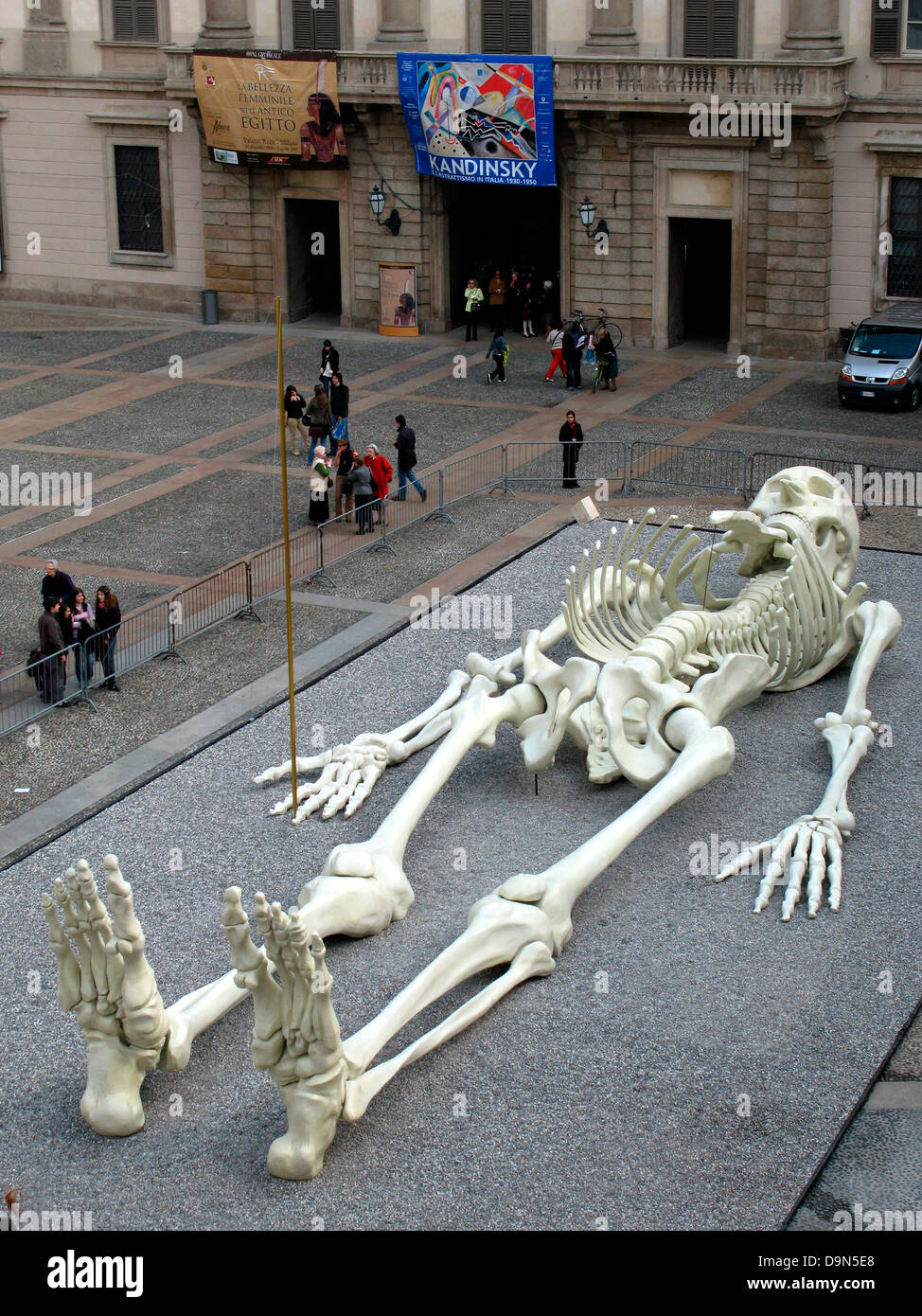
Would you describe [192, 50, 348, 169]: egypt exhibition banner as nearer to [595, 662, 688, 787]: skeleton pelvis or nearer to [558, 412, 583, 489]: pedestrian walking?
[558, 412, 583, 489]: pedestrian walking

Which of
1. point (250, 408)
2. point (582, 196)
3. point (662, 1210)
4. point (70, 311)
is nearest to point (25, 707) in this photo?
point (662, 1210)

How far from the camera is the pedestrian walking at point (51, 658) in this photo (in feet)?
62.1

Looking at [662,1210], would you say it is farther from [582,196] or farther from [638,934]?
[582,196]

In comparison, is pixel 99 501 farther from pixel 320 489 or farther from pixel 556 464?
pixel 556 464

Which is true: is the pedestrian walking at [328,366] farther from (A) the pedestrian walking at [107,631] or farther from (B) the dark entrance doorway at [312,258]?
(A) the pedestrian walking at [107,631]

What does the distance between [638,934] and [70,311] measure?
31.2m

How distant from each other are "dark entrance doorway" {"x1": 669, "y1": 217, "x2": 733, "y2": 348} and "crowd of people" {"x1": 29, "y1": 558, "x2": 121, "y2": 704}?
20.1m

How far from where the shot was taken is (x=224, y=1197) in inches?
432

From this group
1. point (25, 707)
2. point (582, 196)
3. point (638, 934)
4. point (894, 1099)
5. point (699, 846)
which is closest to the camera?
point (894, 1099)

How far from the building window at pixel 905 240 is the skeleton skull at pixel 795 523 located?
17.6 metres

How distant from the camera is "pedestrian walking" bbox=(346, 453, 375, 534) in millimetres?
24547

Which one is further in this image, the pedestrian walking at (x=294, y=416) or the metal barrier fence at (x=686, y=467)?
the pedestrian walking at (x=294, y=416)

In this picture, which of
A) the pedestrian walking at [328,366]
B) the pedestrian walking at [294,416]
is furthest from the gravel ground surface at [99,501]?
the pedestrian walking at [328,366]

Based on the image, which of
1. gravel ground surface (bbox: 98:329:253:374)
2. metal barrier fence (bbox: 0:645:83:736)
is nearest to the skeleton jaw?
metal barrier fence (bbox: 0:645:83:736)
